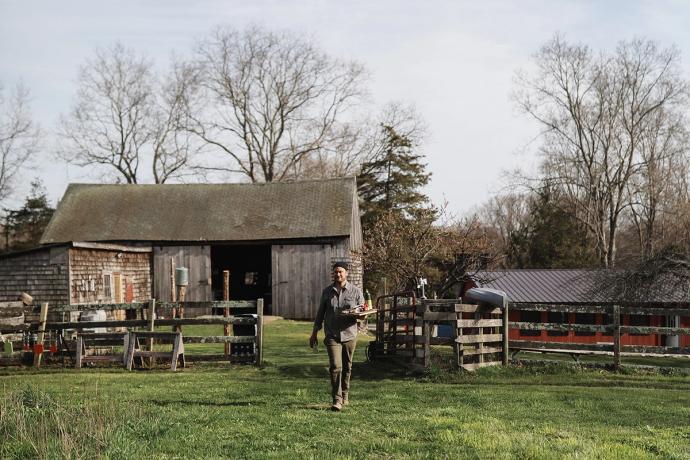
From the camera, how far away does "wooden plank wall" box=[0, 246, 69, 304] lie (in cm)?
2472

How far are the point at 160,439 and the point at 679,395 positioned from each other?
8.43 m

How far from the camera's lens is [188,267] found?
1330 inches

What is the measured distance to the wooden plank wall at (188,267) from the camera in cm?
3372

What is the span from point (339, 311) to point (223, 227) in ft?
81.1

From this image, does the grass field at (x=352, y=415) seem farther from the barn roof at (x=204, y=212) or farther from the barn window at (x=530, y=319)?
the barn roof at (x=204, y=212)

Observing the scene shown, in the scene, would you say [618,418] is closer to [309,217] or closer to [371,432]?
[371,432]

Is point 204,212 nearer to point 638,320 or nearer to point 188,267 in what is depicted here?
point 188,267

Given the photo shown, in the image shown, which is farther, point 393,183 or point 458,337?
point 393,183

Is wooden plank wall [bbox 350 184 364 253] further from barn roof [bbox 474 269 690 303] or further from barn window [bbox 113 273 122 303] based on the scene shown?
barn window [bbox 113 273 122 303]

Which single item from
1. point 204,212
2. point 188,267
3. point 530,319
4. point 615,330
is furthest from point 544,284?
point 204,212

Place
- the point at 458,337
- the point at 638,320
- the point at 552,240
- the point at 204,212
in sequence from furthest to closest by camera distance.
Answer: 1. the point at 552,240
2. the point at 204,212
3. the point at 638,320
4. the point at 458,337

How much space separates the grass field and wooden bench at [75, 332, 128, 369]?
0.73 meters

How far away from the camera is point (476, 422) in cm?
908

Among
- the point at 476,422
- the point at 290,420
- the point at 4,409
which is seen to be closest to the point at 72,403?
the point at 4,409
